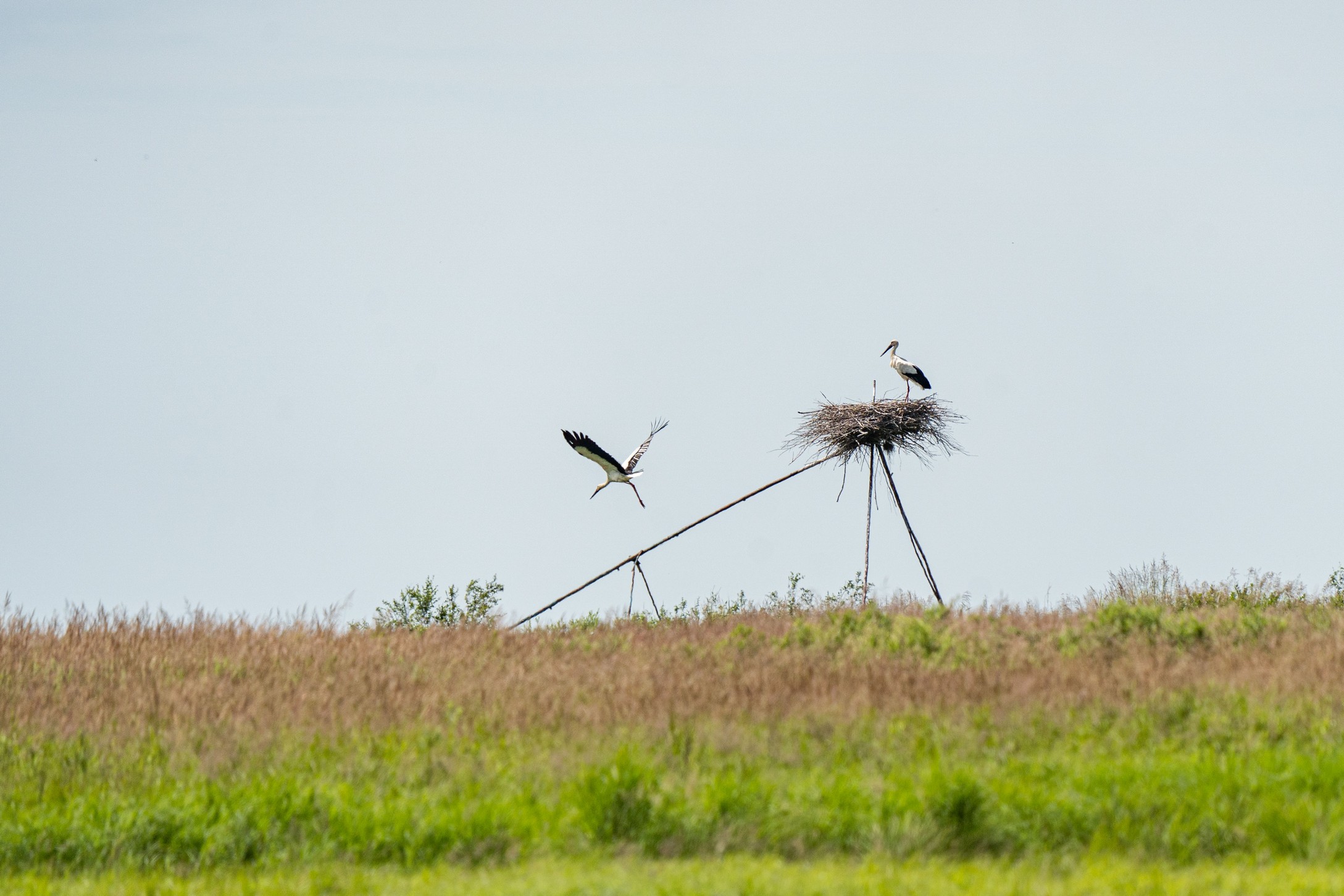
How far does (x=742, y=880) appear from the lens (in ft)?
25.5

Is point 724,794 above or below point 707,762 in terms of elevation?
below

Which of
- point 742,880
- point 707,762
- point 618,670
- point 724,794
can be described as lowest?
point 742,880

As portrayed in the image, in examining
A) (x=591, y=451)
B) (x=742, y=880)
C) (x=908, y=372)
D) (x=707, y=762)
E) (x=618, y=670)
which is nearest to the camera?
(x=742, y=880)

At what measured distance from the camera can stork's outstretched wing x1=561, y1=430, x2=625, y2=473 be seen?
59.8 feet

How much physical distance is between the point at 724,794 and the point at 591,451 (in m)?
9.90

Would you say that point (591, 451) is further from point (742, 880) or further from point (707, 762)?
point (742, 880)

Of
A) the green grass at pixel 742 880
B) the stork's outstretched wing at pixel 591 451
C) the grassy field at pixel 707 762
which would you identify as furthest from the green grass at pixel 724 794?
the stork's outstretched wing at pixel 591 451

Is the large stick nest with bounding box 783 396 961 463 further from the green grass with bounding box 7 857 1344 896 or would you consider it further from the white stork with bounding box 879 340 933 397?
the green grass with bounding box 7 857 1344 896

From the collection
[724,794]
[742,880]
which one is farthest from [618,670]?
[742,880]

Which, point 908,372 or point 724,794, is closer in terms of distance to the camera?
point 724,794

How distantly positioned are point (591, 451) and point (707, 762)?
29.3 feet

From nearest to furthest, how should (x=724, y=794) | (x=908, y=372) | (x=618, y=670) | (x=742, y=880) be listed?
1. (x=742, y=880)
2. (x=724, y=794)
3. (x=618, y=670)
4. (x=908, y=372)

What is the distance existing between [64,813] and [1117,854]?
26.8ft

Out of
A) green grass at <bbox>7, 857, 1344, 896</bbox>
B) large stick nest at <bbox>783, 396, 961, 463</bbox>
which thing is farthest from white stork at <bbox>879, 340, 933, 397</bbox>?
green grass at <bbox>7, 857, 1344, 896</bbox>
